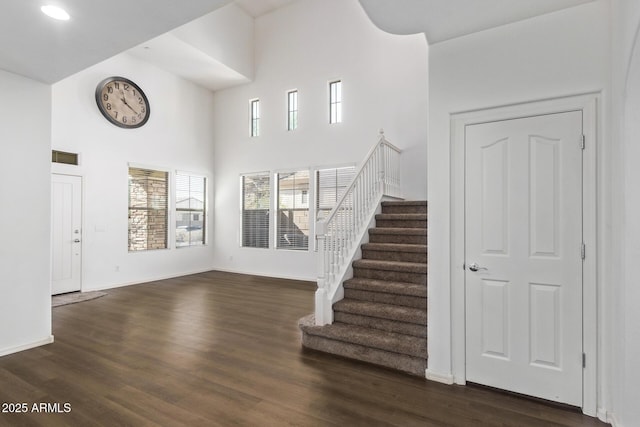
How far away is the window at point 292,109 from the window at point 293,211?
3.62 ft

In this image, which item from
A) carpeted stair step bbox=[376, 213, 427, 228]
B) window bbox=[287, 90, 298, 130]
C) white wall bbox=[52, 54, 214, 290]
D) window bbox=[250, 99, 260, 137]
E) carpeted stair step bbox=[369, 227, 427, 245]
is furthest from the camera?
window bbox=[250, 99, 260, 137]

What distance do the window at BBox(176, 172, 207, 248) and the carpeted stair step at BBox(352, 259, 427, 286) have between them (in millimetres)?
5310

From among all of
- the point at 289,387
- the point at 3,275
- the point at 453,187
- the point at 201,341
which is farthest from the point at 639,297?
the point at 3,275

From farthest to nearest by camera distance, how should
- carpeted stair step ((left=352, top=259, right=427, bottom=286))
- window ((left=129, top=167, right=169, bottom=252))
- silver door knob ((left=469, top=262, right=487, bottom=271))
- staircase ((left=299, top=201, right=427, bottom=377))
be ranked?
1. window ((left=129, top=167, right=169, bottom=252))
2. carpeted stair step ((left=352, top=259, right=427, bottom=286))
3. staircase ((left=299, top=201, right=427, bottom=377))
4. silver door knob ((left=469, top=262, right=487, bottom=271))

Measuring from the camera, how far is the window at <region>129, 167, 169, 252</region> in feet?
22.6

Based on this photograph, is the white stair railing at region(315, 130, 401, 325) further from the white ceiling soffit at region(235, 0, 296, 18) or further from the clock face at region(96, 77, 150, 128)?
the clock face at region(96, 77, 150, 128)

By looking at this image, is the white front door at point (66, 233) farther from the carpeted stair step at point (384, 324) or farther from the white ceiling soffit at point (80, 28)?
the carpeted stair step at point (384, 324)

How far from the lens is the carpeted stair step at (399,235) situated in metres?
4.25

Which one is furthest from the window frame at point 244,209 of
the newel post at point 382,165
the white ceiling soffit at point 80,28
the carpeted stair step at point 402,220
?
the white ceiling soffit at point 80,28

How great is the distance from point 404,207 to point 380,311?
2.14 m

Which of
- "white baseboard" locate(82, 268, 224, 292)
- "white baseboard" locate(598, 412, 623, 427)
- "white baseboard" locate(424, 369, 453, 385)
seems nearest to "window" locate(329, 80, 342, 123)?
"white baseboard" locate(82, 268, 224, 292)

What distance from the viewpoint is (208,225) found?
8.48 meters

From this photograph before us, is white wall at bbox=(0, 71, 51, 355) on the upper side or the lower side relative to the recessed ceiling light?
lower

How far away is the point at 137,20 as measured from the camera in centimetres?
238
